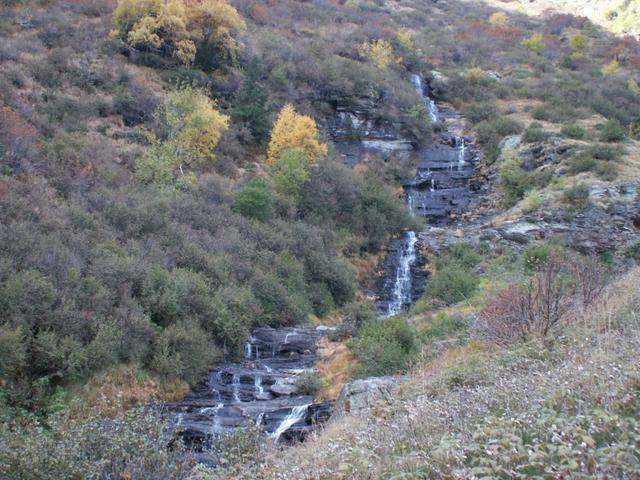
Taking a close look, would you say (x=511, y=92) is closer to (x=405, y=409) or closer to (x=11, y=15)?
(x=11, y=15)

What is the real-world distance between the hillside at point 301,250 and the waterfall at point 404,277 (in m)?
0.19

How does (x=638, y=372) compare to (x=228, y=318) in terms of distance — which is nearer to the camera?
(x=638, y=372)

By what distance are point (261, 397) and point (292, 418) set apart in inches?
68.2

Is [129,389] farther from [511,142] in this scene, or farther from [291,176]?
[511,142]

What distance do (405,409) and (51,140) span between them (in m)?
18.9

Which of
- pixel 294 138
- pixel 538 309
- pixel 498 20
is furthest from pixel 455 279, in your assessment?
pixel 498 20

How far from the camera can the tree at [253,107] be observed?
2845 cm

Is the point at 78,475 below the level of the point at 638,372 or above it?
below

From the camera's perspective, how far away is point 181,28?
31.0 meters

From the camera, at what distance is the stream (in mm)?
10562

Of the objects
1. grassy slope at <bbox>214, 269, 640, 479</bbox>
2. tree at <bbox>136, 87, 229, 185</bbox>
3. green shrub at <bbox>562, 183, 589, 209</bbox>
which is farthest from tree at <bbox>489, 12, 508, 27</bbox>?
grassy slope at <bbox>214, 269, 640, 479</bbox>

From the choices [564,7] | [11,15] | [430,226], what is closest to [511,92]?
[430,226]

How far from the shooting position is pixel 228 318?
15.0m

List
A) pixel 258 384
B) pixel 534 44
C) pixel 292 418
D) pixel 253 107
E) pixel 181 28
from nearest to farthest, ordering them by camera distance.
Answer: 1. pixel 292 418
2. pixel 258 384
3. pixel 253 107
4. pixel 181 28
5. pixel 534 44
